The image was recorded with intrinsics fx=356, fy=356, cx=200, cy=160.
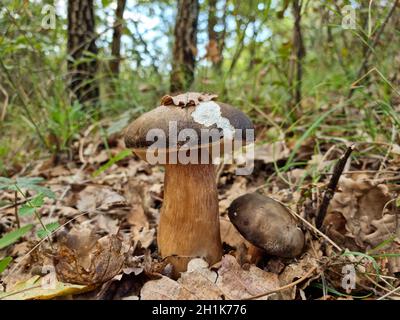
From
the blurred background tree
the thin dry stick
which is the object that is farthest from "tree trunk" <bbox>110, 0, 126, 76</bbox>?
the thin dry stick

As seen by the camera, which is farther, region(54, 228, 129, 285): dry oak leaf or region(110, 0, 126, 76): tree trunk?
region(110, 0, 126, 76): tree trunk

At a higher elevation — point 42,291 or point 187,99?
point 187,99

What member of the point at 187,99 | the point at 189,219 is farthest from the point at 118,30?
the point at 189,219

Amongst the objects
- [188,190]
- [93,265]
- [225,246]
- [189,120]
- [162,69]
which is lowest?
[225,246]

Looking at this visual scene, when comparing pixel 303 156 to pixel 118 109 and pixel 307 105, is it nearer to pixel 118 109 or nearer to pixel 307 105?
pixel 307 105

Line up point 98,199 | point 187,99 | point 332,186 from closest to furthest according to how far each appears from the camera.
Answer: point 187,99 → point 332,186 → point 98,199

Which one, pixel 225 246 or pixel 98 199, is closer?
pixel 225 246

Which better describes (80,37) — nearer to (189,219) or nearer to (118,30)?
(118,30)

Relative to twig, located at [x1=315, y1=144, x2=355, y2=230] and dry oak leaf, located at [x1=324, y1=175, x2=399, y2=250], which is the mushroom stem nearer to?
twig, located at [x1=315, y1=144, x2=355, y2=230]
